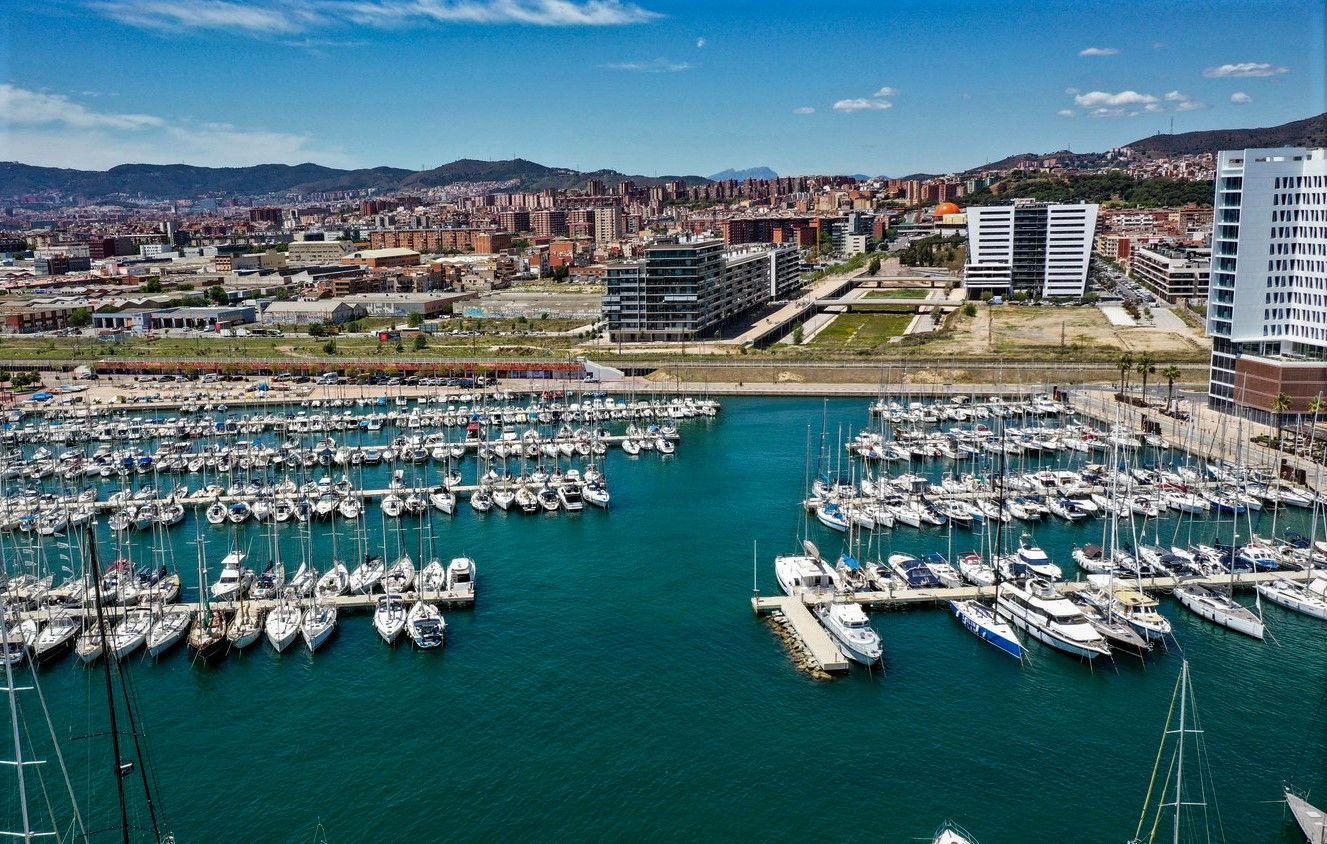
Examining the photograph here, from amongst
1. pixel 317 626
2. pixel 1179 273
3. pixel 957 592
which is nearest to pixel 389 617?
pixel 317 626

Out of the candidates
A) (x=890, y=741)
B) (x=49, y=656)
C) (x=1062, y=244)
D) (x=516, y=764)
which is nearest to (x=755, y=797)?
(x=890, y=741)

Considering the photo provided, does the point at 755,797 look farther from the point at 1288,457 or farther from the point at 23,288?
the point at 23,288

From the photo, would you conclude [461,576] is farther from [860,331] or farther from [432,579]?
[860,331]

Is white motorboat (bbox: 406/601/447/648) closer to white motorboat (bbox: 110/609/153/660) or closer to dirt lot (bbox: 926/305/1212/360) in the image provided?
white motorboat (bbox: 110/609/153/660)

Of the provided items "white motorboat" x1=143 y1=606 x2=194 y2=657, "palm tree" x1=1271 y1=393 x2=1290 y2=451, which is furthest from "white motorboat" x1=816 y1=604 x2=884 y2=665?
"palm tree" x1=1271 y1=393 x2=1290 y2=451

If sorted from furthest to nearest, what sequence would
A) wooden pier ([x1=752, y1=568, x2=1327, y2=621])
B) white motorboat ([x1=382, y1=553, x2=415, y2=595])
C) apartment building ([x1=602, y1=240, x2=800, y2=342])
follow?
apartment building ([x1=602, y1=240, x2=800, y2=342]) < white motorboat ([x1=382, y1=553, x2=415, y2=595]) < wooden pier ([x1=752, y1=568, x2=1327, y2=621])
